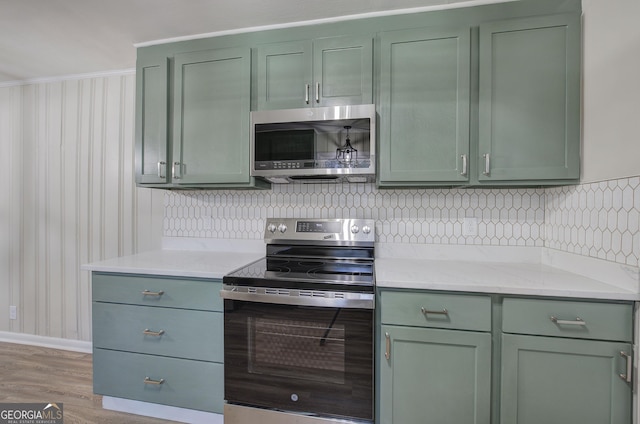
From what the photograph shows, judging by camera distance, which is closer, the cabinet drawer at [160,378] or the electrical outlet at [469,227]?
the cabinet drawer at [160,378]

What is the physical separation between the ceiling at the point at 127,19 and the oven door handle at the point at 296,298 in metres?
1.60

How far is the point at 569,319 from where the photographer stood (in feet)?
4.07

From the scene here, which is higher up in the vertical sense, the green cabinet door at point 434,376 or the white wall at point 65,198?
the white wall at point 65,198

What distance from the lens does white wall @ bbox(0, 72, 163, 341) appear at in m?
2.49

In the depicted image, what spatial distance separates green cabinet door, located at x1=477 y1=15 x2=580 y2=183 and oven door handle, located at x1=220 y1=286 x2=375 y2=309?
958 millimetres

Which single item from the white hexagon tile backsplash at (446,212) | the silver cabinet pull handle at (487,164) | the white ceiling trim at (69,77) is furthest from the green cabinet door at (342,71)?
the white ceiling trim at (69,77)

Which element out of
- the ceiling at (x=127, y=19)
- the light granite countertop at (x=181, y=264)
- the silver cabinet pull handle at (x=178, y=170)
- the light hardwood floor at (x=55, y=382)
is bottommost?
the light hardwood floor at (x=55, y=382)

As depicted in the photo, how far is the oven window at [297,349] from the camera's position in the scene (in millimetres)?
1415

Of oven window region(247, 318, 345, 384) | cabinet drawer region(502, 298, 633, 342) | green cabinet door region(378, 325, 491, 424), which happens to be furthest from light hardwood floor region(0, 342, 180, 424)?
cabinet drawer region(502, 298, 633, 342)

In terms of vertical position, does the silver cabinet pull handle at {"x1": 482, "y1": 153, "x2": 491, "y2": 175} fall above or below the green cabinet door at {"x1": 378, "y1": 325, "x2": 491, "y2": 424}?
above

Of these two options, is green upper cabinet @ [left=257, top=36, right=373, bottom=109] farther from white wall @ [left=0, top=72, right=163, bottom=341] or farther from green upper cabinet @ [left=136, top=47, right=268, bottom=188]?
white wall @ [left=0, top=72, right=163, bottom=341]

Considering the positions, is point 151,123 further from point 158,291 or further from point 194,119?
point 158,291

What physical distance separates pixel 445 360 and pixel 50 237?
3299 mm

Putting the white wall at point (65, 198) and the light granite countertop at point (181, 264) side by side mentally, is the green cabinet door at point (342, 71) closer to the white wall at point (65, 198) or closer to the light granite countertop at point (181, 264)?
the light granite countertop at point (181, 264)
